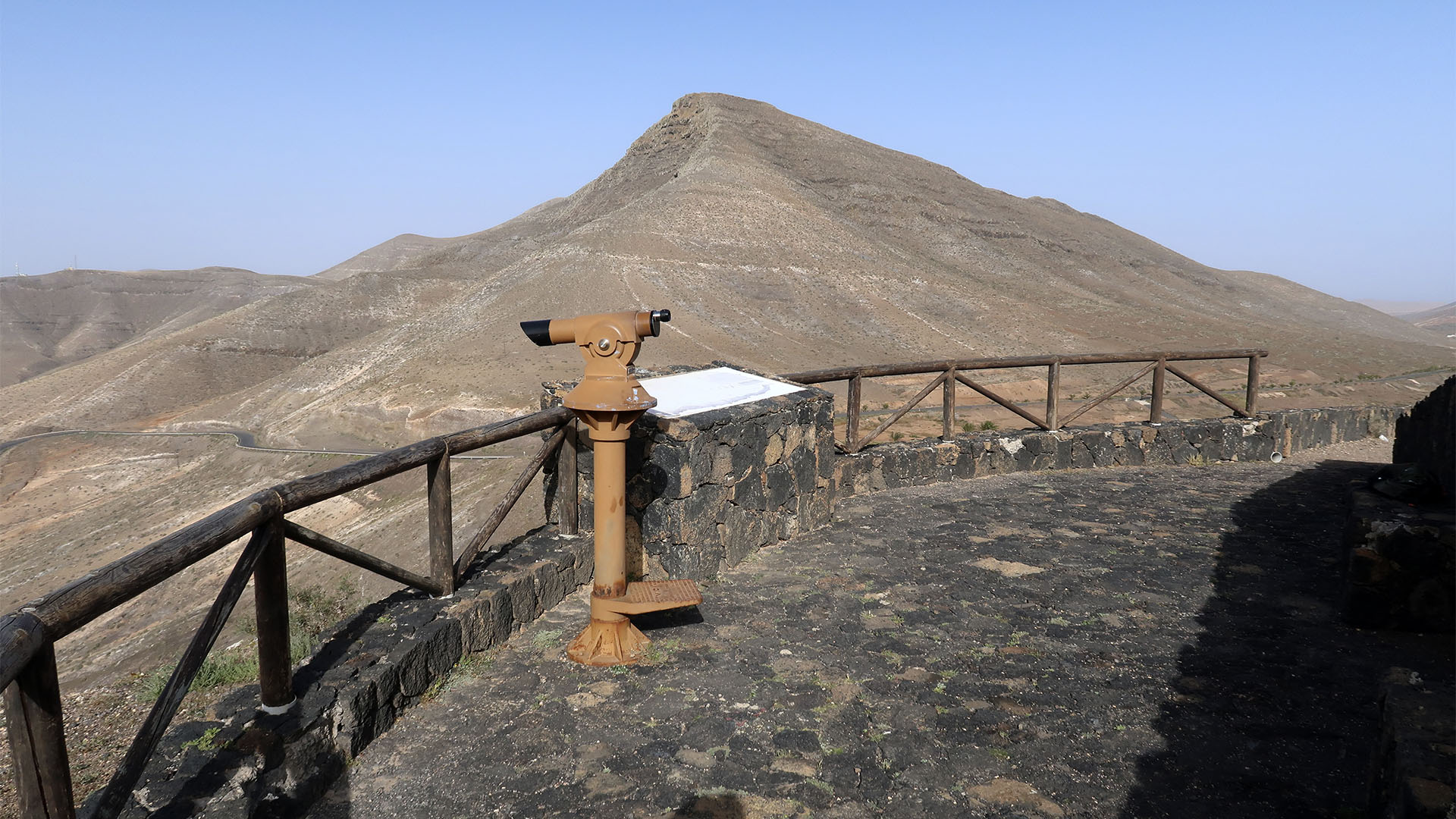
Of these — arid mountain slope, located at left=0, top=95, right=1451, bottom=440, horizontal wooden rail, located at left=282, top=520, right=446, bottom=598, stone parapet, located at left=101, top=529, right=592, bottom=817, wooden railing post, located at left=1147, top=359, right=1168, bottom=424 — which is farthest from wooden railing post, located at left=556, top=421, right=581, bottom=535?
arid mountain slope, located at left=0, top=95, right=1451, bottom=440

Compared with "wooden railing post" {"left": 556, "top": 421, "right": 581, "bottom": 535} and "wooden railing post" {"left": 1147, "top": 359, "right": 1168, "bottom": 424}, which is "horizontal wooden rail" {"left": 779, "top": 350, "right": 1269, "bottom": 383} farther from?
"wooden railing post" {"left": 556, "top": 421, "right": 581, "bottom": 535}

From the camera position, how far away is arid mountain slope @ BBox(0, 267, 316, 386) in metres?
65.1

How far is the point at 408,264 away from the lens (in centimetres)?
5709

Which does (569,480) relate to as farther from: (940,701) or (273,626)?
(940,701)

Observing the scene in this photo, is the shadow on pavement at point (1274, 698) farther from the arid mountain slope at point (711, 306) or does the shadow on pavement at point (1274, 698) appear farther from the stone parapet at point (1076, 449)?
the arid mountain slope at point (711, 306)

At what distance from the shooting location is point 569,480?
4902mm

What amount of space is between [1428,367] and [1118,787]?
37.4 meters

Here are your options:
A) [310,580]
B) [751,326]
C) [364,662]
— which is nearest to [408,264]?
[751,326]

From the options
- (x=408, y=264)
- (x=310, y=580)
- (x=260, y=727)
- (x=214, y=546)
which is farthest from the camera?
(x=408, y=264)

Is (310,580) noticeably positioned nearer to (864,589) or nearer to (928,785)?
(864,589)

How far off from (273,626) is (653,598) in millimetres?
1647

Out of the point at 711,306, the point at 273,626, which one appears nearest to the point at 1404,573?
the point at 273,626

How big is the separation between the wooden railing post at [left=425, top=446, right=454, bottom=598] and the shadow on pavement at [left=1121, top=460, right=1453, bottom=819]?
9.58 feet

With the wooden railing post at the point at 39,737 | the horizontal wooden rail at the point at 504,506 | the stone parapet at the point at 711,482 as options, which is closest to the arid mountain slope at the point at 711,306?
the stone parapet at the point at 711,482
